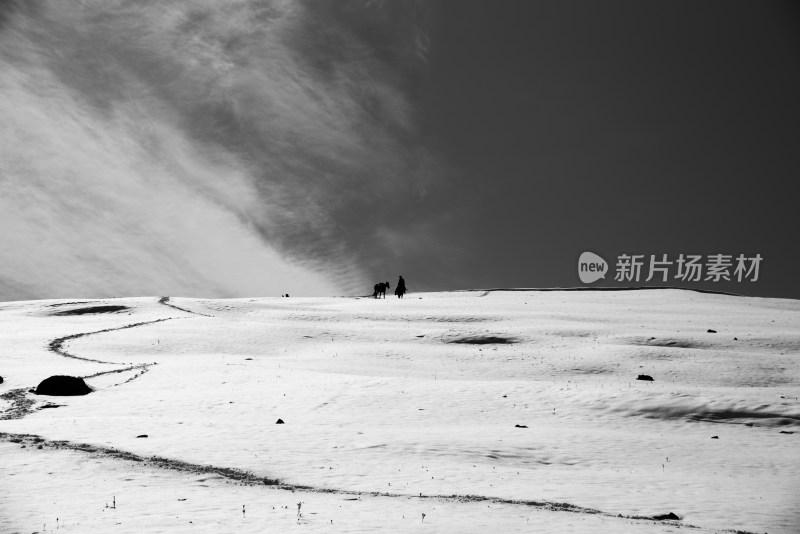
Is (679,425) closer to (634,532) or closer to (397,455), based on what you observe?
(397,455)

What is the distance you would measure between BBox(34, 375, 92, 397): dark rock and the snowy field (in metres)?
1.22

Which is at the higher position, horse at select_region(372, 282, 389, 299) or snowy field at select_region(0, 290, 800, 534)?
horse at select_region(372, 282, 389, 299)

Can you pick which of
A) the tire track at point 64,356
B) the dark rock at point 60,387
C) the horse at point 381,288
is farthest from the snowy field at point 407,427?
the horse at point 381,288

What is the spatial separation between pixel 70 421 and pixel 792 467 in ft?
78.7

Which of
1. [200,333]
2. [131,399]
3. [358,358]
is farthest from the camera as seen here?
[200,333]

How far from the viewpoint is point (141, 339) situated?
163 feet

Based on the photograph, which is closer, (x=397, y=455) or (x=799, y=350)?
(x=397, y=455)

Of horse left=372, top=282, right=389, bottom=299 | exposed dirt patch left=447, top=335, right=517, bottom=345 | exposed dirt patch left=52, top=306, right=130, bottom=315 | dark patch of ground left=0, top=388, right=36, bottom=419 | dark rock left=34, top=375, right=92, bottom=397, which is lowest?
dark patch of ground left=0, top=388, right=36, bottom=419

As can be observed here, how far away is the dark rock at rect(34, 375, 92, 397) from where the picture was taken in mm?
31844

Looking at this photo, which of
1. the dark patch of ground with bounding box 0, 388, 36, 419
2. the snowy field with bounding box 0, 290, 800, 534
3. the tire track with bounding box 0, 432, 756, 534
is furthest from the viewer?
the dark patch of ground with bounding box 0, 388, 36, 419

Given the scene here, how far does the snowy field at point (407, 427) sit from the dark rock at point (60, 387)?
1218 mm

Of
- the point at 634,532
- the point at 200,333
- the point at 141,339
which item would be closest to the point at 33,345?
the point at 141,339

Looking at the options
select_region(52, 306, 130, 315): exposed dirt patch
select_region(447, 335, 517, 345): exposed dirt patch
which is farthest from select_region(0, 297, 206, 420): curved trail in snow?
select_region(447, 335, 517, 345): exposed dirt patch

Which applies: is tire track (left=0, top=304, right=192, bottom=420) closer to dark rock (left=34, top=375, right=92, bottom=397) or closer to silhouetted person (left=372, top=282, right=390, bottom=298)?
dark rock (left=34, top=375, right=92, bottom=397)
